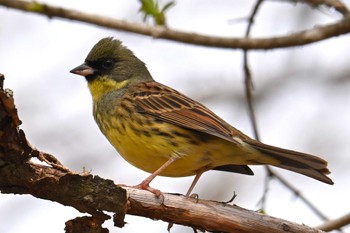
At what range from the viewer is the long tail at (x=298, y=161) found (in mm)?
5043

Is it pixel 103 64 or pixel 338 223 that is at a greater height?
pixel 103 64

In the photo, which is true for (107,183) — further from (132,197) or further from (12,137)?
(12,137)

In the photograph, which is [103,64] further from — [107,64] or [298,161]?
[298,161]

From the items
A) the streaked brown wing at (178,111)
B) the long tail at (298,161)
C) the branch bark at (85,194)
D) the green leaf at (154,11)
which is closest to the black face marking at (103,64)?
the streaked brown wing at (178,111)

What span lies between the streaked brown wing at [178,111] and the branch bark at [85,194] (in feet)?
3.42

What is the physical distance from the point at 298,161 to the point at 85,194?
2.05m

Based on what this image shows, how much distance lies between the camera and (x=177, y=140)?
17.0 ft

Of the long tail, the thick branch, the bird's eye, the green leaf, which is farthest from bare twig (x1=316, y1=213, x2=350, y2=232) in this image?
the bird's eye

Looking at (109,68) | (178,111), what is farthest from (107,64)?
(178,111)

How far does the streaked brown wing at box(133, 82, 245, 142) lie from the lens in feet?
17.3

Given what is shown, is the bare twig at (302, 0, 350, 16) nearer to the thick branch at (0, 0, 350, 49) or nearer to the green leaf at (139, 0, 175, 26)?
the thick branch at (0, 0, 350, 49)

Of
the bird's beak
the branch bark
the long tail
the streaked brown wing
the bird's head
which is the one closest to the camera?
the branch bark

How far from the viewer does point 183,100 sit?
5832mm

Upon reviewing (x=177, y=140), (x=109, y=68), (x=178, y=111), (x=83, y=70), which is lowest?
(x=177, y=140)
